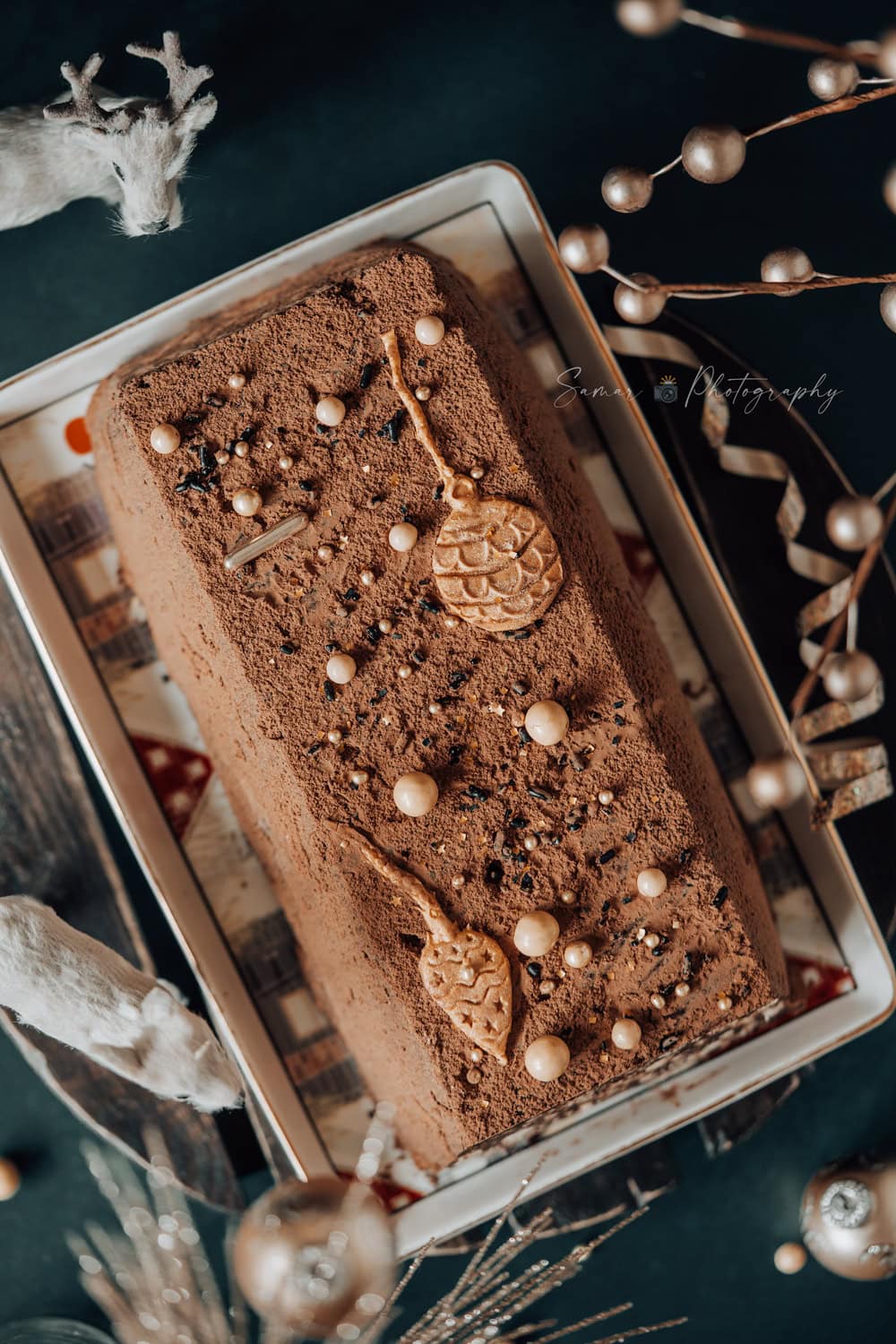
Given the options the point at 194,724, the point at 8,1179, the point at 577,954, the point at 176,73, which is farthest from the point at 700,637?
the point at 8,1179

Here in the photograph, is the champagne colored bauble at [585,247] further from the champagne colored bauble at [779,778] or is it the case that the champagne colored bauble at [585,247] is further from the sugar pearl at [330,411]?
the champagne colored bauble at [779,778]

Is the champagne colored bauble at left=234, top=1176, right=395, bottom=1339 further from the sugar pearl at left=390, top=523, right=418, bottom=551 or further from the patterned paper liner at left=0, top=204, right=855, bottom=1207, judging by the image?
the sugar pearl at left=390, top=523, right=418, bottom=551

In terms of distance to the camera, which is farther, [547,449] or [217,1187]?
[217,1187]

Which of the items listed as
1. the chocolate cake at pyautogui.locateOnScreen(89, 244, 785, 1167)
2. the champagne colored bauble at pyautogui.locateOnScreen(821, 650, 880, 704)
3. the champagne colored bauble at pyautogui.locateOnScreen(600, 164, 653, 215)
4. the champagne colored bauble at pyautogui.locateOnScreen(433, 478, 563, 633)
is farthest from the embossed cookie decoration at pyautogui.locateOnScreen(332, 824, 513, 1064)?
the champagne colored bauble at pyautogui.locateOnScreen(600, 164, 653, 215)

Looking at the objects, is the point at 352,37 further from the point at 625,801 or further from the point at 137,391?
the point at 625,801

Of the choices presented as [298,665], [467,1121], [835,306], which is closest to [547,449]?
[298,665]

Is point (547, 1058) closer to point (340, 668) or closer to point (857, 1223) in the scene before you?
point (340, 668)
